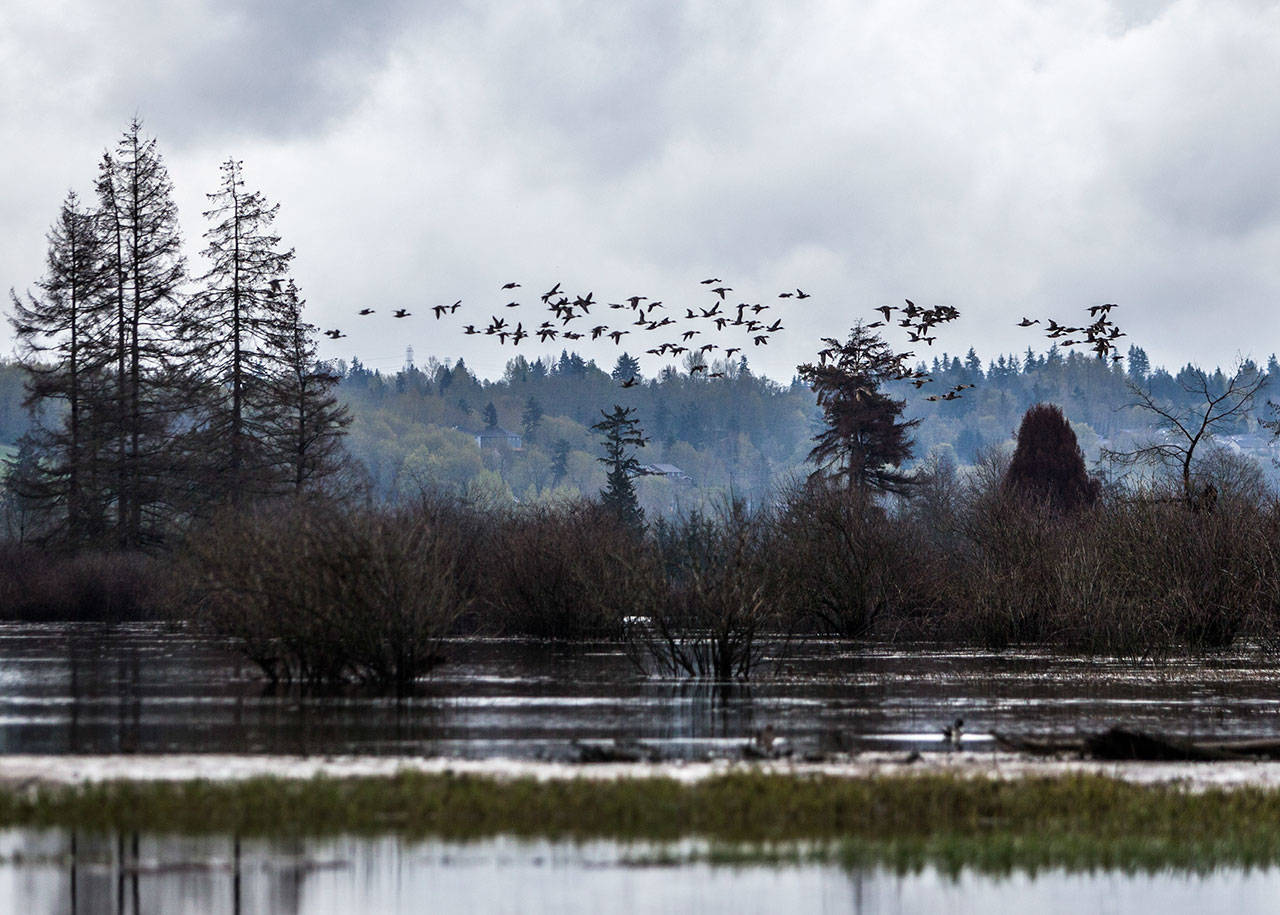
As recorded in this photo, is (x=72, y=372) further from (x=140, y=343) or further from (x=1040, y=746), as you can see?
(x=1040, y=746)

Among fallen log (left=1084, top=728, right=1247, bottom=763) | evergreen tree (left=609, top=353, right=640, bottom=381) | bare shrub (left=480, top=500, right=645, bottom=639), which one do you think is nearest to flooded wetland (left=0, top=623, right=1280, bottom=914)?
fallen log (left=1084, top=728, right=1247, bottom=763)

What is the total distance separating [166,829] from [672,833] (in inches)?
143

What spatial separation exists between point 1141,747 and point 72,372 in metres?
51.8

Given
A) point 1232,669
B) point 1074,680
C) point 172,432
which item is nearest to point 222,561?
point 1074,680

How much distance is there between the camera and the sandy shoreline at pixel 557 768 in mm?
14328

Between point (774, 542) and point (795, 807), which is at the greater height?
point (774, 542)

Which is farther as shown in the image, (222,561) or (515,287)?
(515,287)

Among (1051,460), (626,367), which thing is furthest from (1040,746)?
(626,367)

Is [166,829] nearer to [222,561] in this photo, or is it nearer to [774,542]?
[222,561]

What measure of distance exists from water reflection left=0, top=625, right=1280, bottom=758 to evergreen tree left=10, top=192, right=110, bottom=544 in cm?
2641

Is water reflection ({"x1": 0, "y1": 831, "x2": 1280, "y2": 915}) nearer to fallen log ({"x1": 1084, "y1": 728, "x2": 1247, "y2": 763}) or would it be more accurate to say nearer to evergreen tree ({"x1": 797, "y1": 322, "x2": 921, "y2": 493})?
fallen log ({"x1": 1084, "y1": 728, "x2": 1247, "y2": 763})

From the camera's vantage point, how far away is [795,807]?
12695mm

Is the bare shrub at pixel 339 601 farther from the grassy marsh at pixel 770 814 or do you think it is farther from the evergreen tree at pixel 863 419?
the evergreen tree at pixel 863 419

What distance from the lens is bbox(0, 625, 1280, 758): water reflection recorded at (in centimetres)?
1789
